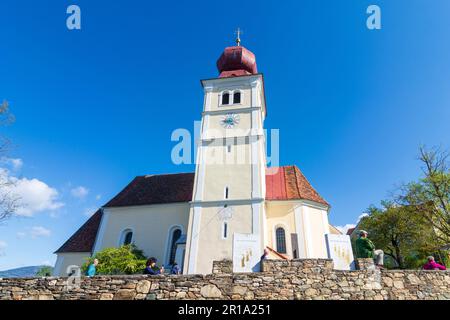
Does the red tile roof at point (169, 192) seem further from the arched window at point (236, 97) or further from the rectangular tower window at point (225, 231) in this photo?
the arched window at point (236, 97)

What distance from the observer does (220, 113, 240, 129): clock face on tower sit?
1989 cm

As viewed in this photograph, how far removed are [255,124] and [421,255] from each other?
2022 cm

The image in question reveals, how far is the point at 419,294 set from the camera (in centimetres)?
696

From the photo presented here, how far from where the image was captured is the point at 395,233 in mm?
26938

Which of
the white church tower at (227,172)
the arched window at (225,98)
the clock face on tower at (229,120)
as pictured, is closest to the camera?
the white church tower at (227,172)

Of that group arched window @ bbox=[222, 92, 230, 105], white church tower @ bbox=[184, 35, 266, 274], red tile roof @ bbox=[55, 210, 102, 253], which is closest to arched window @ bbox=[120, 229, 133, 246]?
red tile roof @ bbox=[55, 210, 102, 253]

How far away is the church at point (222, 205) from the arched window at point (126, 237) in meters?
0.08

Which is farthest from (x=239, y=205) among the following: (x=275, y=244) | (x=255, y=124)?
(x=255, y=124)

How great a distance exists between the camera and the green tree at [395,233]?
24.4m

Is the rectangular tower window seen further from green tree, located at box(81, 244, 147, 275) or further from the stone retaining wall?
the stone retaining wall

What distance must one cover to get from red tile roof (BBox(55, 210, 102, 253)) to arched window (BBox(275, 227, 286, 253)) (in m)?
14.7

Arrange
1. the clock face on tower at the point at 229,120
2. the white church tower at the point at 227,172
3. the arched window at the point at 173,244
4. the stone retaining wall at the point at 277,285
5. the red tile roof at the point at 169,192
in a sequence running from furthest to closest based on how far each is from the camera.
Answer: the clock face on tower at the point at 229,120
the red tile roof at the point at 169,192
the arched window at the point at 173,244
the white church tower at the point at 227,172
the stone retaining wall at the point at 277,285

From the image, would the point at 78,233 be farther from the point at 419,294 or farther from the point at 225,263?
the point at 419,294

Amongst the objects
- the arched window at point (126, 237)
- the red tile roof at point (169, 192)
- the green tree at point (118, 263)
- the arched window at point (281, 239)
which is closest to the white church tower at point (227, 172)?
the red tile roof at point (169, 192)
